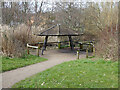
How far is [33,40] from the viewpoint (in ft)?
53.2

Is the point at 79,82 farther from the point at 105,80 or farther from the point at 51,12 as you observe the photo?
the point at 51,12

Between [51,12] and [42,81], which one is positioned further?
[51,12]

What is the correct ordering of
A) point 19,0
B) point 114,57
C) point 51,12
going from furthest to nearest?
point 51,12, point 19,0, point 114,57

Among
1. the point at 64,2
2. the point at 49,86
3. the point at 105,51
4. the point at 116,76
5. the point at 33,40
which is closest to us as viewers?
the point at 49,86

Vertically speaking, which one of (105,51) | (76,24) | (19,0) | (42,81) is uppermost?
(19,0)

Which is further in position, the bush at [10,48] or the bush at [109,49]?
the bush at [10,48]

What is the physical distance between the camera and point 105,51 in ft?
27.7

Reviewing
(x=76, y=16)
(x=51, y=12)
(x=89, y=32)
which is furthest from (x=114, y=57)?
(x=51, y=12)

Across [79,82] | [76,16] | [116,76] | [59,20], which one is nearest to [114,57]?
[116,76]

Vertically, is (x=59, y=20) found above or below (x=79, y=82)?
above

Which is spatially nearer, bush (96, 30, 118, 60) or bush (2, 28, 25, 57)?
bush (96, 30, 118, 60)

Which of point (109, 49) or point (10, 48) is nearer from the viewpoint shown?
point (109, 49)

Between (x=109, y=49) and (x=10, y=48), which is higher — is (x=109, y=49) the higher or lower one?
the higher one

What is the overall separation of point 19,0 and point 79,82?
69.3 feet
